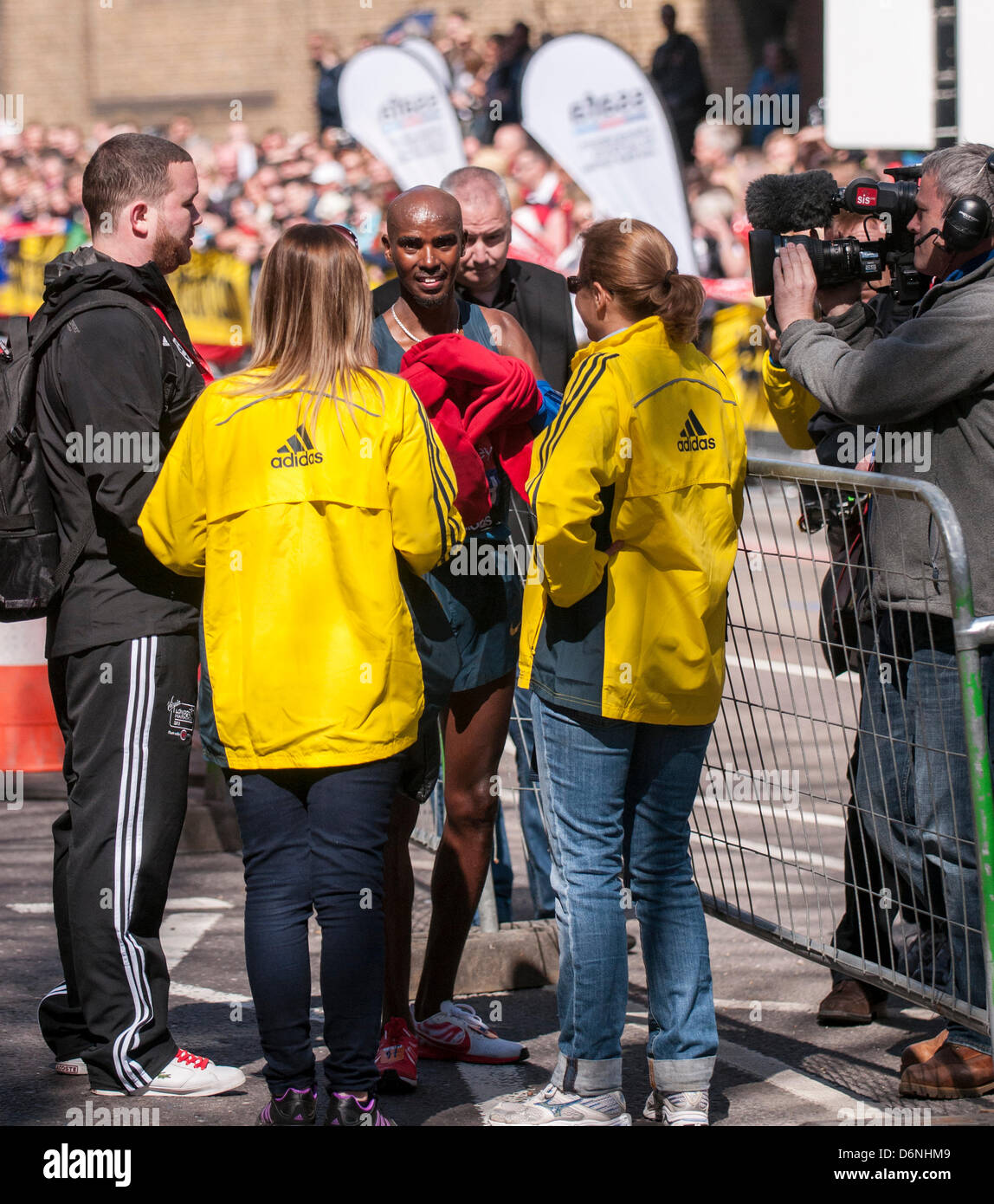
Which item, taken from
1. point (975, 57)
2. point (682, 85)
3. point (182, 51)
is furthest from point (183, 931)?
point (182, 51)

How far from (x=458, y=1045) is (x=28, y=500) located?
5.86 feet

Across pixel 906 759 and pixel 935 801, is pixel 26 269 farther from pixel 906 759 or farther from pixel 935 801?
pixel 935 801

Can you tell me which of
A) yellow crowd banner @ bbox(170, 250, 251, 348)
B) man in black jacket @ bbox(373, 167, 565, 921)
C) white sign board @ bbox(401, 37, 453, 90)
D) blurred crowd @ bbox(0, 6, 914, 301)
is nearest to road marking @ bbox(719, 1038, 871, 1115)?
man in black jacket @ bbox(373, 167, 565, 921)

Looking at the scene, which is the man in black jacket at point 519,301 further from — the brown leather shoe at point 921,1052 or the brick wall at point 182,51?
the brick wall at point 182,51

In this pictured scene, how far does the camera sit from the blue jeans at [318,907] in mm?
3555

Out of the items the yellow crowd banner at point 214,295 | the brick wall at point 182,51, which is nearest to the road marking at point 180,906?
the yellow crowd banner at point 214,295

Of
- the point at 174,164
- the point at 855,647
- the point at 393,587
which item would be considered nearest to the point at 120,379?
the point at 174,164

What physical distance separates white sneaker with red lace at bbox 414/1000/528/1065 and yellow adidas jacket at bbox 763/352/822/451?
1.86m

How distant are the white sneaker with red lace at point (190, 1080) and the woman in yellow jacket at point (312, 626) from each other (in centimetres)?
46

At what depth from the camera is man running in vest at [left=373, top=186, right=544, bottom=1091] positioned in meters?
4.22

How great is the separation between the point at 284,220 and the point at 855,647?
670 inches

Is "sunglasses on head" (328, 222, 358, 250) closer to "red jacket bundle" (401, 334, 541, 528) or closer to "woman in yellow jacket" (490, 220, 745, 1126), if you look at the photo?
"red jacket bundle" (401, 334, 541, 528)

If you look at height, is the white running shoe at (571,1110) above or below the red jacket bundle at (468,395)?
below

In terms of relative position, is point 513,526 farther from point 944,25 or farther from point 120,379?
point 944,25
